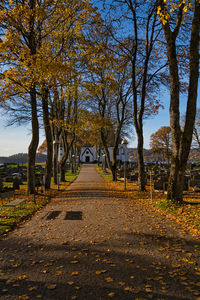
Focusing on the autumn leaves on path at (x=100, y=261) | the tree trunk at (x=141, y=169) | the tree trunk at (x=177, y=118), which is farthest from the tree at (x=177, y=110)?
the tree trunk at (x=141, y=169)

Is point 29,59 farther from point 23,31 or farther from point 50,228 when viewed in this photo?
point 50,228

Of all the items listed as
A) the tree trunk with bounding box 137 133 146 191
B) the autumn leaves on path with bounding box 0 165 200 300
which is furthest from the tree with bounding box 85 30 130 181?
the autumn leaves on path with bounding box 0 165 200 300

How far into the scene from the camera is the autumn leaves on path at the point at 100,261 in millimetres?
3150

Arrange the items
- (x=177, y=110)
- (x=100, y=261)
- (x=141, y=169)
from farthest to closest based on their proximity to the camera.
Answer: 1. (x=141, y=169)
2. (x=177, y=110)
3. (x=100, y=261)

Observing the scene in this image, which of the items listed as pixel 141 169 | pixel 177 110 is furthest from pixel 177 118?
pixel 141 169

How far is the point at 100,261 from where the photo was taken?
4.06 meters

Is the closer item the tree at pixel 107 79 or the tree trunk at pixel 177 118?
the tree trunk at pixel 177 118

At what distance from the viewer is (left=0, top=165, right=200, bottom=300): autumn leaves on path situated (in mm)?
3150

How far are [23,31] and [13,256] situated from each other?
1058 cm

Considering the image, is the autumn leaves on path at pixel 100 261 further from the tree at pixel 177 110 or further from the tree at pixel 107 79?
the tree at pixel 107 79

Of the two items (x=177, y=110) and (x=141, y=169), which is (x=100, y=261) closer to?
(x=177, y=110)

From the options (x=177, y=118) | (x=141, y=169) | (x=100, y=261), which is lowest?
(x=100, y=261)

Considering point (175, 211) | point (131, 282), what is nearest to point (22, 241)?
point (131, 282)

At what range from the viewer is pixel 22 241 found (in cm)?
523
